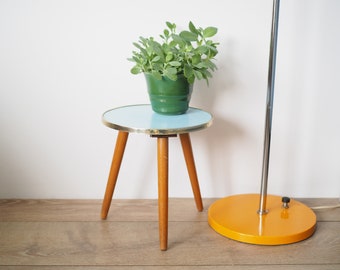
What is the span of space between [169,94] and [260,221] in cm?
43

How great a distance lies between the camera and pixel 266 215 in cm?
112

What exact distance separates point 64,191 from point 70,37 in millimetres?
485

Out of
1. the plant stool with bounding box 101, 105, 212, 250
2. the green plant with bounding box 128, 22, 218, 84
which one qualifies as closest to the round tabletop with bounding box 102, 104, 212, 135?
the plant stool with bounding box 101, 105, 212, 250

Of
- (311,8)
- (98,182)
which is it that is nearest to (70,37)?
(98,182)

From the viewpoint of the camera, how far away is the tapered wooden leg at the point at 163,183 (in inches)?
37.9

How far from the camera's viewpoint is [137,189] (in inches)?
51.0

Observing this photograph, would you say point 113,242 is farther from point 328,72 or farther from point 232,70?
point 328,72

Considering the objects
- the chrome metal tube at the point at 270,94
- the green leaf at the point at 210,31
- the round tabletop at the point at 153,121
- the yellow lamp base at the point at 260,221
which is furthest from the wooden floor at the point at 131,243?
the green leaf at the point at 210,31

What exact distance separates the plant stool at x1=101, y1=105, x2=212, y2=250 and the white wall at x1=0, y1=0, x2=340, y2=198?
15 centimetres

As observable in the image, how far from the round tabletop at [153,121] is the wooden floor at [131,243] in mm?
304

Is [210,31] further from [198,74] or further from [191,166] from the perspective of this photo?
[191,166]

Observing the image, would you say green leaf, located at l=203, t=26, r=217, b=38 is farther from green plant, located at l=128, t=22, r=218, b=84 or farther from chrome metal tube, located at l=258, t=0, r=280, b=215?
chrome metal tube, located at l=258, t=0, r=280, b=215

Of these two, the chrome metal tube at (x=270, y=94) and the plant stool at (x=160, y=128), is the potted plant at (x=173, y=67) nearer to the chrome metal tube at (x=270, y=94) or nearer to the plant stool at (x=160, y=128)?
the plant stool at (x=160, y=128)

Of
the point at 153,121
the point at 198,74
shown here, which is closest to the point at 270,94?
the point at 198,74
